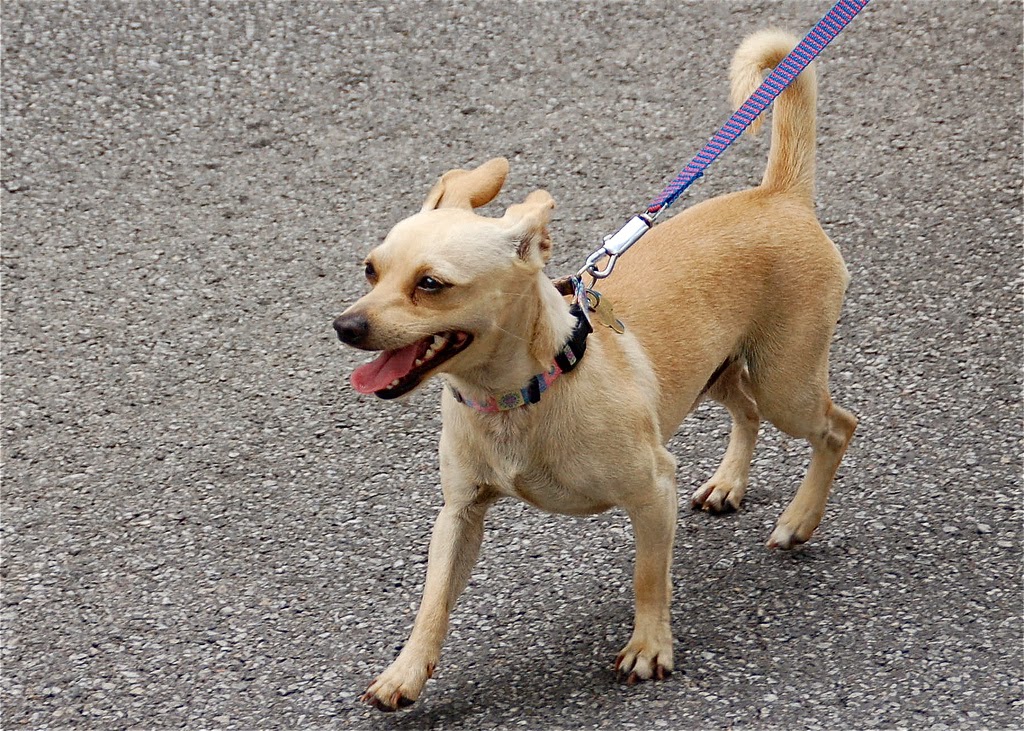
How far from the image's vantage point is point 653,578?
312 centimetres

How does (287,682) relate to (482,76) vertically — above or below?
below

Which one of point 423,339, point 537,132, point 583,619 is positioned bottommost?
point 583,619

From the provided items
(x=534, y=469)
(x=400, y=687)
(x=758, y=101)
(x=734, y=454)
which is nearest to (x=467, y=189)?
(x=534, y=469)

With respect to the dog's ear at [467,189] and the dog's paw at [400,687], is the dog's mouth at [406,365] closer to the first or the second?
the dog's ear at [467,189]

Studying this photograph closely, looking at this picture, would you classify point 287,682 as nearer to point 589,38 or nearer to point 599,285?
point 599,285

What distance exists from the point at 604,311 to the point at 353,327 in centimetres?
74

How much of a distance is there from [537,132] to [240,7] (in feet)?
6.79

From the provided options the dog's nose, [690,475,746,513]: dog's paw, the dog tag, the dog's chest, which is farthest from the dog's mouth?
[690,475,746,513]: dog's paw

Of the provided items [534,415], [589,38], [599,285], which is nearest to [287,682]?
[534,415]

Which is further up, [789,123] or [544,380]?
[789,123]

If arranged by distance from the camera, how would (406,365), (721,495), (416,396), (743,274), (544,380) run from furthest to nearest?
(416,396)
(721,495)
(743,274)
(544,380)
(406,365)

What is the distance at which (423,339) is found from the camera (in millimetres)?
2568

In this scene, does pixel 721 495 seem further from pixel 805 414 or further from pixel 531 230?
pixel 531 230

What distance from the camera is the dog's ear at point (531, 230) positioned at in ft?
8.61
